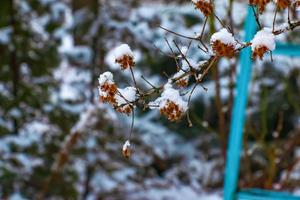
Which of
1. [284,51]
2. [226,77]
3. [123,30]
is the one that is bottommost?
[284,51]

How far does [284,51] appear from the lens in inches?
69.4

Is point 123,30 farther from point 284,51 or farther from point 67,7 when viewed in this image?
point 284,51

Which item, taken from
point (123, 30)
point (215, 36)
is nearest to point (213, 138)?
point (123, 30)

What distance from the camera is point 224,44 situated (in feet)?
2.56

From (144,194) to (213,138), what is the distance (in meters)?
0.88

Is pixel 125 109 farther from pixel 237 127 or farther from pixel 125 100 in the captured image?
pixel 237 127

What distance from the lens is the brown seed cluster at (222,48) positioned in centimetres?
78

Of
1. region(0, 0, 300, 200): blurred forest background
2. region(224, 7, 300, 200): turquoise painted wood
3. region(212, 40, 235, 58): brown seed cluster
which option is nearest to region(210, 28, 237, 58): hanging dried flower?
region(212, 40, 235, 58): brown seed cluster

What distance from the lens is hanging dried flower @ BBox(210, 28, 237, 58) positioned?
2.56 feet

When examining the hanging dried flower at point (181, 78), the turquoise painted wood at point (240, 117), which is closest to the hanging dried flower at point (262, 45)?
the hanging dried flower at point (181, 78)

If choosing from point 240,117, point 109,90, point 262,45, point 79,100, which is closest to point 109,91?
point 109,90

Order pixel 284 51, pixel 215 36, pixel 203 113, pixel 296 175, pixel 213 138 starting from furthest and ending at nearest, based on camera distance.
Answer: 1. pixel 203 113
2. pixel 213 138
3. pixel 296 175
4. pixel 284 51
5. pixel 215 36

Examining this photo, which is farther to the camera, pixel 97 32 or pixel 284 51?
pixel 97 32

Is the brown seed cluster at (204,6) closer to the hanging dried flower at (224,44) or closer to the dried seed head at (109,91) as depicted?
the hanging dried flower at (224,44)
